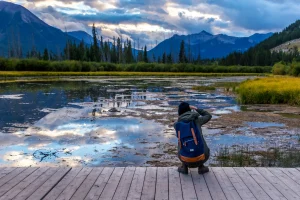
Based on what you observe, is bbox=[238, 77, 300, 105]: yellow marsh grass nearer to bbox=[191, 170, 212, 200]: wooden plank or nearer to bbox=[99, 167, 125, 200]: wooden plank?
bbox=[191, 170, 212, 200]: wooden plank

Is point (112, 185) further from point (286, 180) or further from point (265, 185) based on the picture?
point (286, 180)

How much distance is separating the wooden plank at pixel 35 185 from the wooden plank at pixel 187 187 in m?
2.22

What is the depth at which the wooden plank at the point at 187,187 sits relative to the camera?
4855 millimetres

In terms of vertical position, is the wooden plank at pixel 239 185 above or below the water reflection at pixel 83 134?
above

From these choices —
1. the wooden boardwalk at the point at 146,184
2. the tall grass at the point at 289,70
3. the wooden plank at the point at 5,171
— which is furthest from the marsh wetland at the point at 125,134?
the tall grass at the point at 289,70

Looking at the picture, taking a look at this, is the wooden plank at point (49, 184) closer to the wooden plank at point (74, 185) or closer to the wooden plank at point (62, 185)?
the wooden plank at point (62, 185)

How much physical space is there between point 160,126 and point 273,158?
19.9 feet

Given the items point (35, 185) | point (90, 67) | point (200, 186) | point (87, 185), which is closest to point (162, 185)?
point (200, 186)

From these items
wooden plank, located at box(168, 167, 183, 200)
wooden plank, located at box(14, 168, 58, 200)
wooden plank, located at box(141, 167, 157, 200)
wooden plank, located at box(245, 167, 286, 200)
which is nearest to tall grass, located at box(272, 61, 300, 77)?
wooden plank, located at box(245, 167, 286, 200)

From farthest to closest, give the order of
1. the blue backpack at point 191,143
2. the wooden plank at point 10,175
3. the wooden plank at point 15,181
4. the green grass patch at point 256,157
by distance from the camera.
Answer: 1. the green grass patch at point 256,157
2. the blue backpack at point 191,143
3. the wooden plank at point 10,175
4. the wooden plank at point 15,181

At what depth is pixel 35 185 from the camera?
5363mm

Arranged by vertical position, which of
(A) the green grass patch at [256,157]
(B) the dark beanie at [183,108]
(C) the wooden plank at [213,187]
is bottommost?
(A) the green grass patch at [256,157]

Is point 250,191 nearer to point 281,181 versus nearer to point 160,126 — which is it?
point 281,181

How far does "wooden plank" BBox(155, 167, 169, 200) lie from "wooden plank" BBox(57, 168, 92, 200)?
1.23 metres
